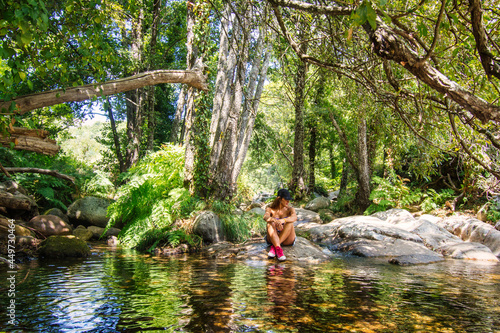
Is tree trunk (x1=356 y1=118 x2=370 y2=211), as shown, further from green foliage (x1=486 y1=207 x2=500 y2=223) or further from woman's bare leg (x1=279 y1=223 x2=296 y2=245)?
woman's bare leg (x1=279 y1=223 x2=296 y2=245)

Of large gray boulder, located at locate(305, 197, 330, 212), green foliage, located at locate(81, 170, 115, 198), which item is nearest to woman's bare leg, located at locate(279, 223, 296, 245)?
green foliage, located at locate(81, 170, 115, 198)

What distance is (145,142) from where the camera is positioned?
16484 mm

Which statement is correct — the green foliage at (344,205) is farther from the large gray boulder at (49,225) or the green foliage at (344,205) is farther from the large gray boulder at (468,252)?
the large gray boulder at (49,225)

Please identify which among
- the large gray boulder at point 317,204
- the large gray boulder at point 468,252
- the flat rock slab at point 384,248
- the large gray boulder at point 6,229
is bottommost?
the large gray boulder at point 468,252

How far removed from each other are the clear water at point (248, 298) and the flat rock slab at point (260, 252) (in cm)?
93

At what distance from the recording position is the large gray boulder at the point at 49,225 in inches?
334

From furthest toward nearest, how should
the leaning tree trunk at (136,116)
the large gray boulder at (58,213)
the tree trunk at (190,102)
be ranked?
the leaning tree trunk at (136,116)
the large gray boulder at (58,213)
the tree trunk at (190,102)

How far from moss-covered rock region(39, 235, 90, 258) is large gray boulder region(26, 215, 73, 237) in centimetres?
182

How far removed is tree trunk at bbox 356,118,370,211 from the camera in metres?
13.8

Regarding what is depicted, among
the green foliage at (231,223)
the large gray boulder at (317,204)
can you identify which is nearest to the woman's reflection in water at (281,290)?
the green foliage at (231,223)

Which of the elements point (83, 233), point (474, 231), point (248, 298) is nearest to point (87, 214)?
point (83, 233)

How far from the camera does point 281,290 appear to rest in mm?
4062

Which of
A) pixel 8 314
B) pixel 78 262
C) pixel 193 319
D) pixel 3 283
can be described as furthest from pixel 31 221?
pixel 193 319

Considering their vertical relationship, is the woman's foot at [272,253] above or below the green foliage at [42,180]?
below
